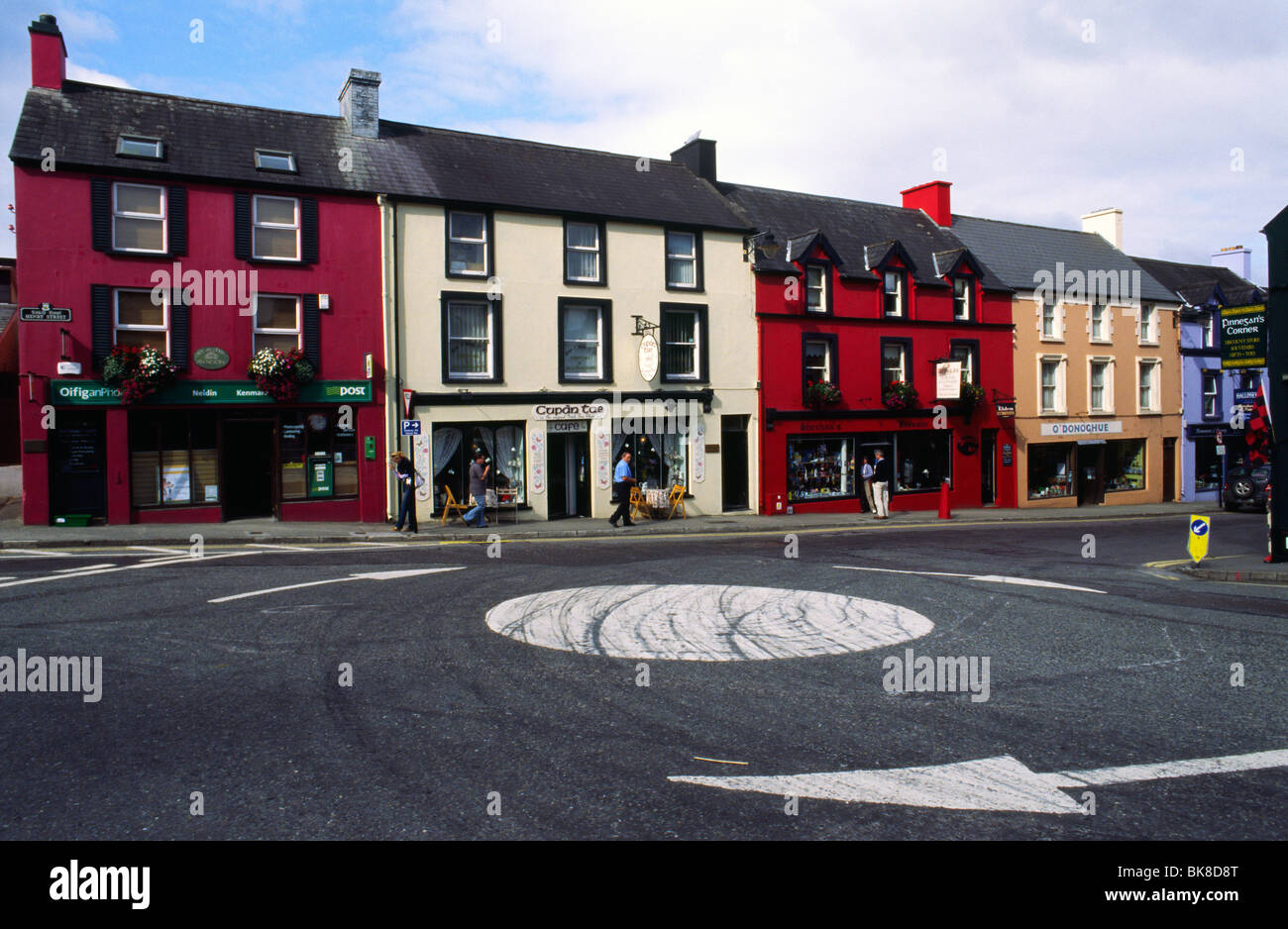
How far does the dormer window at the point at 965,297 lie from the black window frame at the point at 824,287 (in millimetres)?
6205

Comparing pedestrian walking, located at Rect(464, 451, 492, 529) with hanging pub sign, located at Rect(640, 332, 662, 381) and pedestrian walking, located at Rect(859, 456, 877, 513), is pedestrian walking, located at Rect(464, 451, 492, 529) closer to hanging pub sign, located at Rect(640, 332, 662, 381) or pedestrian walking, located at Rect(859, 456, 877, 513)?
hanging pub sign, located at Rect(640, 332, 662, 381)

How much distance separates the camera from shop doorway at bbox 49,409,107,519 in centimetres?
1978

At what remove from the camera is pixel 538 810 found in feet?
14.9

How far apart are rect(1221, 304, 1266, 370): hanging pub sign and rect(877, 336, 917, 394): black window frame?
1419 centimetres

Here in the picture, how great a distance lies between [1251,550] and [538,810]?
62.9 feet

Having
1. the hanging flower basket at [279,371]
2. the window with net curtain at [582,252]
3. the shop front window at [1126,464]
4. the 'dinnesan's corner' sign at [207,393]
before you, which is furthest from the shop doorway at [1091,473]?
the hanging flower basket at [279,371]

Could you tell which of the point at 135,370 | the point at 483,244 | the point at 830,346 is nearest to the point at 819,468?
the point at 830,346

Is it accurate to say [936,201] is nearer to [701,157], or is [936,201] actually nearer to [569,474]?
[701,157]

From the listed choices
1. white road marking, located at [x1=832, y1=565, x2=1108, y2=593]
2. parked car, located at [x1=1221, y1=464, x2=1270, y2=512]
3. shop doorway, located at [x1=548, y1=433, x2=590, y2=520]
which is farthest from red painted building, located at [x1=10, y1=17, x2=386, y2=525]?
parked car, located at [x1=1221, y1=464, x2=1270, y2=512]

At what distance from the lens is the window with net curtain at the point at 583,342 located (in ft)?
82.4

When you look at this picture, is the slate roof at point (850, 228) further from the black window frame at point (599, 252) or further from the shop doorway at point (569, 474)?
the shop doorway at point (569, 474)

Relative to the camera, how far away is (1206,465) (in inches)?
1599

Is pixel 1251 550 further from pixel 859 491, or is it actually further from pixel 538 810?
pixel 538 810

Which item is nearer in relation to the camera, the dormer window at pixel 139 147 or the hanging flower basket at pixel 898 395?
the dormer window at pixel 139 147
